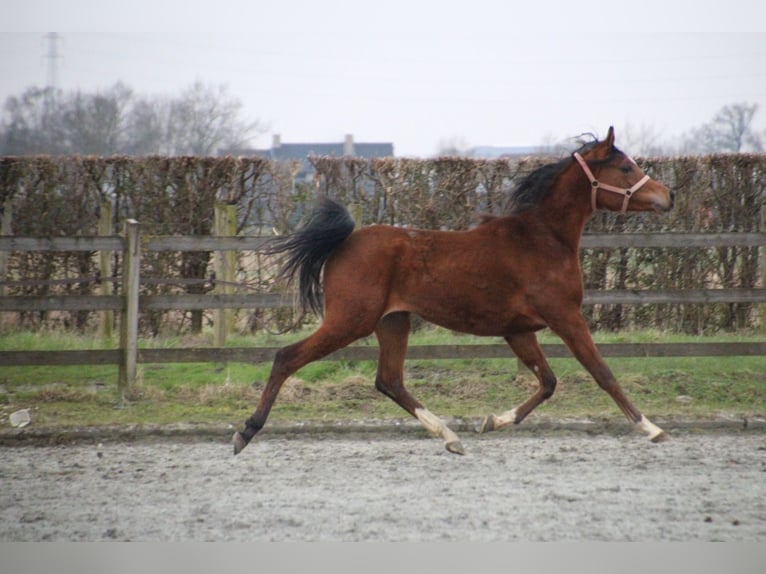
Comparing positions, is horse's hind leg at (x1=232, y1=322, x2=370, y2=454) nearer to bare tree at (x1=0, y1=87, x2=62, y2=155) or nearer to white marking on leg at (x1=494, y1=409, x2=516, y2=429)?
white marking on leg at (x1=494, y1=409, x2=516, y2=429)

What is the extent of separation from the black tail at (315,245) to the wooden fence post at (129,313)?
2.30 m

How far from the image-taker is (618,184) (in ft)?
17.5

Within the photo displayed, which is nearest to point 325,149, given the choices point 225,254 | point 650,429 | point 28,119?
point 225,254

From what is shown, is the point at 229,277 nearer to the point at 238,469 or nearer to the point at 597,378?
the point at 238,469

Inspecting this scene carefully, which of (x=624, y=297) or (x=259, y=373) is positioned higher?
(x=624, y=297)

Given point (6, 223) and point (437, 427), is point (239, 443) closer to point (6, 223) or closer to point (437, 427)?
point (437, 427)

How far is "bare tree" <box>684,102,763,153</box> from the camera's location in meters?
7.20

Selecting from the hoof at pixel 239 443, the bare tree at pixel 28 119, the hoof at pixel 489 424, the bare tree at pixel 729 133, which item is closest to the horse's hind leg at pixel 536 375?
the hoof at pixel 489 424

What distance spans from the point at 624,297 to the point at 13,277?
592cm

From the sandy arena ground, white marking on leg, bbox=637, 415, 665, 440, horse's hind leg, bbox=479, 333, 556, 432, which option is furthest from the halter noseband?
the sandy arena ground

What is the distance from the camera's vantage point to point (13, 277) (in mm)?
9281

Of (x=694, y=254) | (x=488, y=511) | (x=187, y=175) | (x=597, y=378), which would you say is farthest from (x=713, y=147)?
(x=488, y=511)

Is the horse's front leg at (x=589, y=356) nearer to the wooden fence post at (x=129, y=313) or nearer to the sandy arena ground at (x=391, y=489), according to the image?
the sandy arena ground at (x=391, y=489)

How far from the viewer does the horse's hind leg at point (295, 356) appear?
17.1 feet
